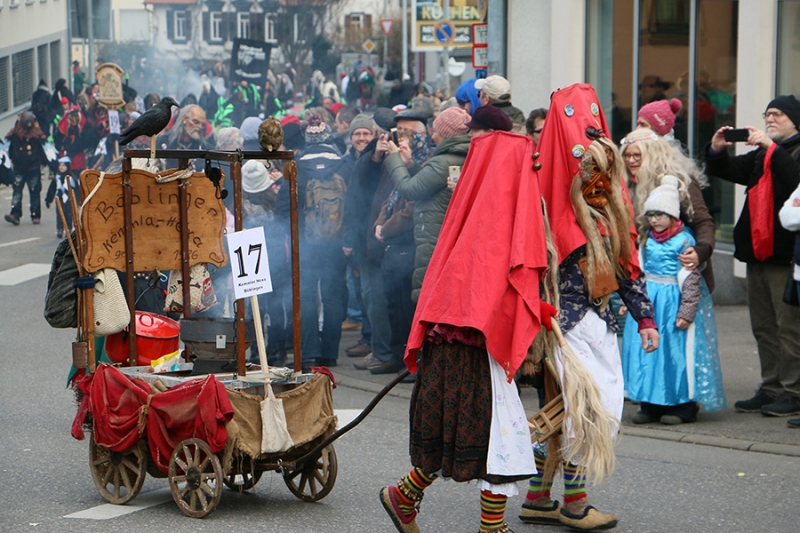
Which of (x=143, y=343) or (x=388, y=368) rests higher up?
(x=143, y=343)

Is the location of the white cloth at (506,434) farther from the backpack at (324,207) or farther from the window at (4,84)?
the window at (4,84)

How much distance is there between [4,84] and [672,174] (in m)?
36.7

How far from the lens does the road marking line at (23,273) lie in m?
14.3

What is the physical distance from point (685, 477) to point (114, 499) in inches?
118

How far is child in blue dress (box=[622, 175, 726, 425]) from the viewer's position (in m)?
7.40

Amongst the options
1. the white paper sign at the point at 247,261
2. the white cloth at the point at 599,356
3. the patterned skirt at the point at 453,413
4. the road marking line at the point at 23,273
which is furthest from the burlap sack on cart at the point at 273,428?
the road marking line at the point at 23,273

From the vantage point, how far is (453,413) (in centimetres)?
481

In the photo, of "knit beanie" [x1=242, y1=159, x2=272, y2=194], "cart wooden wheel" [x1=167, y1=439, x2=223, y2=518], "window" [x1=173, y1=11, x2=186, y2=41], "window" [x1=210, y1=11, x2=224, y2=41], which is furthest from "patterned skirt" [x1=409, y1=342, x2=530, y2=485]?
"window" [x1=210, y1=11, x2=224, y2=41]

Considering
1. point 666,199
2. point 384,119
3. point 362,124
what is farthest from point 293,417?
point 384,119

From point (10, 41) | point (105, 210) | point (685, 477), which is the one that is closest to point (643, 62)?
point (685, 477)

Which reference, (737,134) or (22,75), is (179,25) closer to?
(22,75)

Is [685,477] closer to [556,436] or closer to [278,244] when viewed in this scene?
[556,436]

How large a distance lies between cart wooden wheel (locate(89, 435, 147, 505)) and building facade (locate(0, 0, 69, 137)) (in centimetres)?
3536

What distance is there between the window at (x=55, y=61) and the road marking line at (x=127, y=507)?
143 feet
